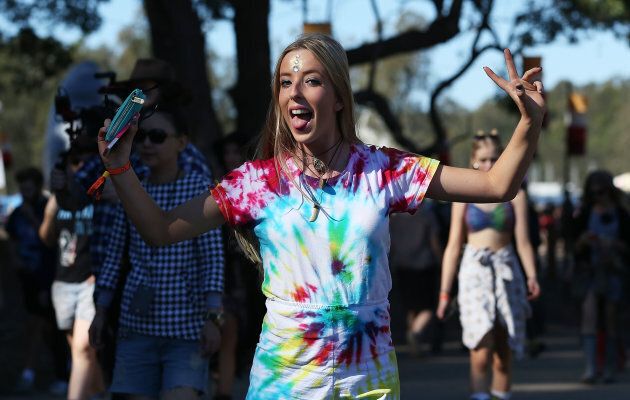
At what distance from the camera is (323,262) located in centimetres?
404

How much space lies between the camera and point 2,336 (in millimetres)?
16781

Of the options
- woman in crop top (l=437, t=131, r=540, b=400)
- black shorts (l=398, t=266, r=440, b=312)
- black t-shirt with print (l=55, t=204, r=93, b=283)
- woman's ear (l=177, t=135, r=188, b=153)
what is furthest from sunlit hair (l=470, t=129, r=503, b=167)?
black shorts (l=398, t=266, r=440, b=312)

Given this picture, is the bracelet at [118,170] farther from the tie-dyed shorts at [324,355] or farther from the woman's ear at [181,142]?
the woman's ear at [181,142]

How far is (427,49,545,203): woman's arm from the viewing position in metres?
3.87

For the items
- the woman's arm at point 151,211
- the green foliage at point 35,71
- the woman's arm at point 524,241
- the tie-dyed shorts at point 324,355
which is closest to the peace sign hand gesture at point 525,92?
the tie-dyed shorts at point 324,355

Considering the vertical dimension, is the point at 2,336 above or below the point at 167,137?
below

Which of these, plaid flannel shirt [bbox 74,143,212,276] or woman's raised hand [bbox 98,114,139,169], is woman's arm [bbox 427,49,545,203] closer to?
woman's raised hand [bbox 98,114,139,169]

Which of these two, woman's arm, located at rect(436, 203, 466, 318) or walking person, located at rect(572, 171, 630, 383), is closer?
woman's arm, located at rect(436, 203, 466, 318)

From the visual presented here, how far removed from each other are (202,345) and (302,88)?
2118 mm

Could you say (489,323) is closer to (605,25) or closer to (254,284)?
(254,284)

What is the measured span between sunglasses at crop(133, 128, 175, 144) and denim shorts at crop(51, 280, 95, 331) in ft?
5.58

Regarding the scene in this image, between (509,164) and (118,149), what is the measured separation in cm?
112

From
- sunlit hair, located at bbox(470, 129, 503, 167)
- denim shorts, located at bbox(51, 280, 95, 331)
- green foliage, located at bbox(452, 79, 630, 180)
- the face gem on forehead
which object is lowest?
denim shorts, located at bbox(51, 280, 95, 331)

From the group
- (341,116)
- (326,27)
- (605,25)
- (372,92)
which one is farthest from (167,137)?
Answer: (605,25)
